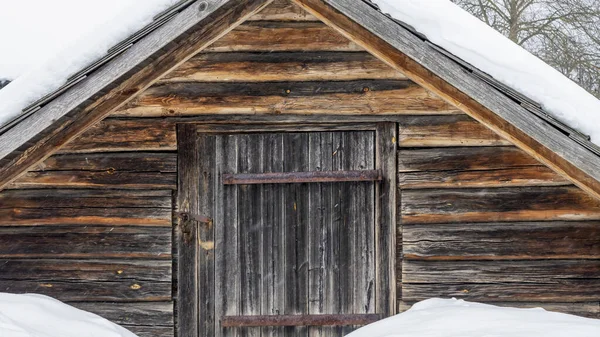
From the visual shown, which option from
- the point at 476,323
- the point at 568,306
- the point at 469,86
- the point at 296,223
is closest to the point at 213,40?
the point at 296,223

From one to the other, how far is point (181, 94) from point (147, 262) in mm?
1196

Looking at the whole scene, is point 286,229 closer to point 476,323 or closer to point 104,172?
point 104,172

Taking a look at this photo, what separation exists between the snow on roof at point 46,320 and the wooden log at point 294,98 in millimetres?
1475

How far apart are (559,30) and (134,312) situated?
558 inches

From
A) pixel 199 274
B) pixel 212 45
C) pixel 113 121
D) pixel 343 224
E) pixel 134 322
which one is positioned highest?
pixel 212 45

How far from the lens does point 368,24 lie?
385cm

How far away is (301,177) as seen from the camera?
4.53m

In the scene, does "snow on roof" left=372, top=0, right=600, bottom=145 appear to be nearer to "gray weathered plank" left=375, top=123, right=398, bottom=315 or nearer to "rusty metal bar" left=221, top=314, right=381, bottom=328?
"gray weathered plank" left=375, top=123, right=398, bottom=315

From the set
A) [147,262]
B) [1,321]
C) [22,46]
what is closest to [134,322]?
[147,262]

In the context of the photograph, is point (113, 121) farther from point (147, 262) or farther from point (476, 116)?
point (476, 116)

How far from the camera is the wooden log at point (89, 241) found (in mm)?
4539

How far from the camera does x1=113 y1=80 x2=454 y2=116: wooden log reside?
4469 millimetres

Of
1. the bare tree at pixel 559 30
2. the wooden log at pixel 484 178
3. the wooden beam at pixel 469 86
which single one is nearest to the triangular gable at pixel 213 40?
the wooden beam at pixel 469 86

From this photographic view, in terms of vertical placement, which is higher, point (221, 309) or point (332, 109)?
point (332, 109)
